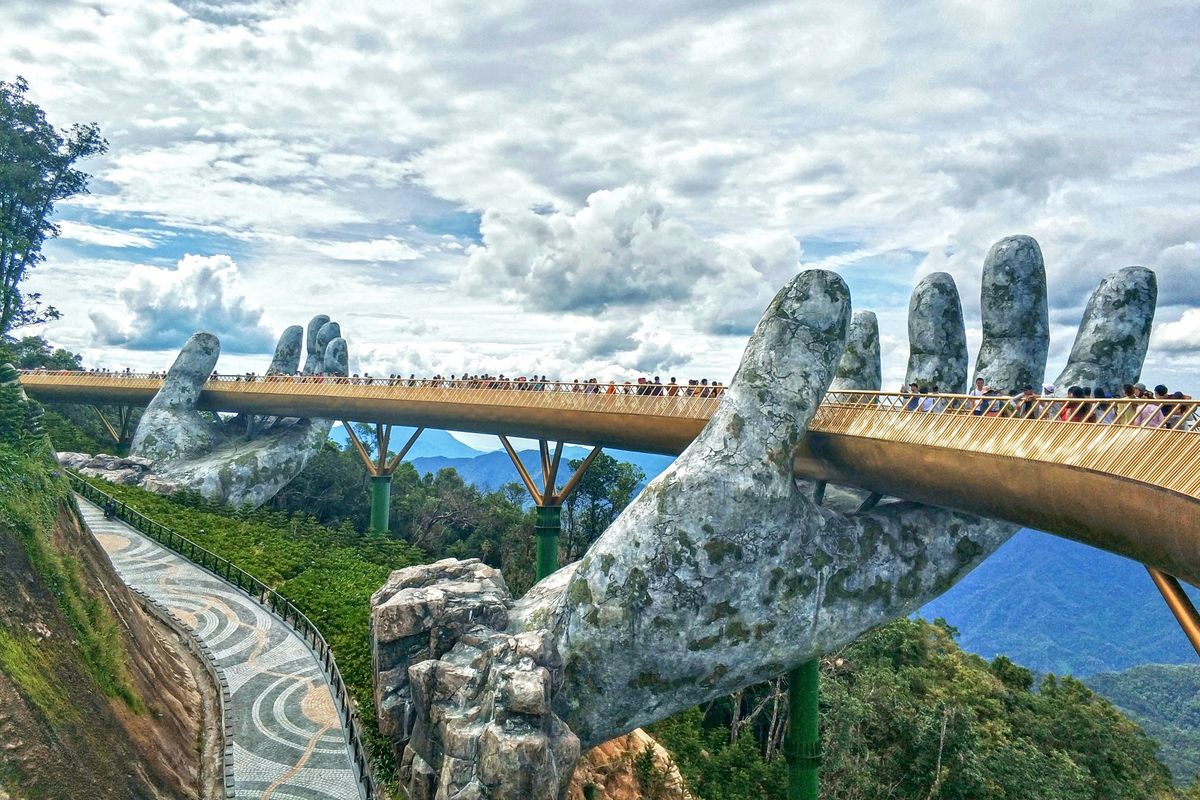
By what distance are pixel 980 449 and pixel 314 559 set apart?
28.3 metres

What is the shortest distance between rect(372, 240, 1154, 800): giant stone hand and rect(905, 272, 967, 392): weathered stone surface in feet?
10.4

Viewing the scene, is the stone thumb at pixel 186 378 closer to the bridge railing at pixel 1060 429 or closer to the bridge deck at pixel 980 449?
the bridge deck at pixel 980 449

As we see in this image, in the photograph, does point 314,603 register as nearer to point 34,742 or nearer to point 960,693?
point 34,742

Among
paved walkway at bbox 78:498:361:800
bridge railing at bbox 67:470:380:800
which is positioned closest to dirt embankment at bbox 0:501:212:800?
paved walkway at bbox 78:498:361:800

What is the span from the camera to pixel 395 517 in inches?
1957

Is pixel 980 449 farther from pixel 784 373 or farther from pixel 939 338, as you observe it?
pixel 939 338

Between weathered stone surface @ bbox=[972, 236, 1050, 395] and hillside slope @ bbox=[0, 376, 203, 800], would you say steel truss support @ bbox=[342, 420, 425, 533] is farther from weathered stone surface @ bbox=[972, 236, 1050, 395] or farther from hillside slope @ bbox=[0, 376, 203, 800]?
weathered stone surface @ bbox=[972, 236, 1050, 395]

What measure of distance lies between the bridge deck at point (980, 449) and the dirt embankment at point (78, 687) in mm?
14616

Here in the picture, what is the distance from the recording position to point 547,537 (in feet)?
97.7

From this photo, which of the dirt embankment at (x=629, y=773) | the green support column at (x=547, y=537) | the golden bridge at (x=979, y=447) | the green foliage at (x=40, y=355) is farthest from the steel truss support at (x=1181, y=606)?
the green foliage at (x=40, y=355)

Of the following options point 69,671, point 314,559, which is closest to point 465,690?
point 69,671

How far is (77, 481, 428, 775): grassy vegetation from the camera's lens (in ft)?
74.5

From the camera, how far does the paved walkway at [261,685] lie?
54.4ft

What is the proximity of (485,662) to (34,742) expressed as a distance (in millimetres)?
7620
